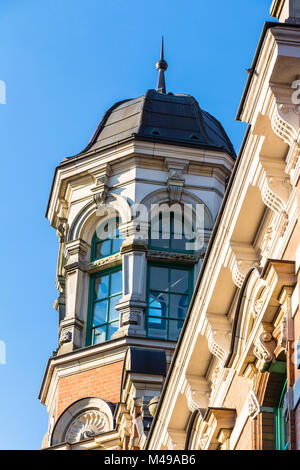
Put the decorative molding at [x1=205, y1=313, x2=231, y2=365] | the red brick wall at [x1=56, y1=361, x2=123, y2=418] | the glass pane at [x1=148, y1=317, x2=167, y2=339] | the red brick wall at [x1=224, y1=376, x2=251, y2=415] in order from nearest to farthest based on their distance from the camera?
the red brick wall at [x1=224, y1=376, x2=251, y2=415]
the decorative molding at [x1=205, y1=313, x2=231, y2=365]
the red brick wall at [x1=56, y1=361, x2=123, y2=418]
the glass pane at [x1=148, y1=317, x2=167, y2=339]

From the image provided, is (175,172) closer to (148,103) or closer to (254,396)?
(148,103)

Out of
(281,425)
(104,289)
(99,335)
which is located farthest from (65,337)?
(281,425)

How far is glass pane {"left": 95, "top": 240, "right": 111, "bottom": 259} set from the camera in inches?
1098

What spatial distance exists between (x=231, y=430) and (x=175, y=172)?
43.5 ft

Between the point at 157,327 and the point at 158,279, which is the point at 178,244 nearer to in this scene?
the point at 158,279

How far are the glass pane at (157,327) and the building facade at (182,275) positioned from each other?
0.08ft

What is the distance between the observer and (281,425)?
1369cm

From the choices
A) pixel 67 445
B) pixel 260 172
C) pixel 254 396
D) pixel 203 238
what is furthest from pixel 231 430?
pixel 203 238

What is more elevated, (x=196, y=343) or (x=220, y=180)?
(x=220, y=180)

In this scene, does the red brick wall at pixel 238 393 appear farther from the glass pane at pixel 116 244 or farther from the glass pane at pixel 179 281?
the glass pane at pixel 116 244

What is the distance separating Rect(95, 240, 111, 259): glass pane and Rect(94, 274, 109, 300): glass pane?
496mm

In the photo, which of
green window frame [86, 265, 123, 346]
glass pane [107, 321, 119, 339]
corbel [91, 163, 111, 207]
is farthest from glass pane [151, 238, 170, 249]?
glass pane [107, 321, 119, 339]

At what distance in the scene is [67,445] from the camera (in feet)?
83.0

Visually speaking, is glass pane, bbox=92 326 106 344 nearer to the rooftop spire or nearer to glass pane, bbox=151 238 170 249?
glass pane, bbox=151 238 170 249
